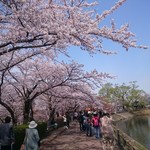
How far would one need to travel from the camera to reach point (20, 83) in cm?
1652

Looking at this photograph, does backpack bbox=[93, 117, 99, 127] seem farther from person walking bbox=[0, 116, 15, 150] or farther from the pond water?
the pond water

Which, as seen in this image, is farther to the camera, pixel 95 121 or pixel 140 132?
pixel 140 132

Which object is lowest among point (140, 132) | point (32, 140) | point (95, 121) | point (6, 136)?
point (140, 132)

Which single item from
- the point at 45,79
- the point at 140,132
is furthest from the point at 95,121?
the point at 140,132

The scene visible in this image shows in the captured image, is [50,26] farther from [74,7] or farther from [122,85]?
[122,85]

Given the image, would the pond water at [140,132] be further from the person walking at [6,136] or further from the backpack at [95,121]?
the person walking at [6,136]

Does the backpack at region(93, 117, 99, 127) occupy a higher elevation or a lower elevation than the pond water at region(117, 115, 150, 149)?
higher

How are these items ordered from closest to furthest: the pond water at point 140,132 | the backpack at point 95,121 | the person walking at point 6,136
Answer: the person walking at point 6,136, the backpack at point 95,121, the pond water at point 140,132

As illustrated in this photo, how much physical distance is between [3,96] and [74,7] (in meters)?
13.2

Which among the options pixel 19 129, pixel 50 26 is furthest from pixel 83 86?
pixel 50 26

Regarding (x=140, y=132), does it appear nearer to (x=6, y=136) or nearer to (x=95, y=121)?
(x=95, y=121)

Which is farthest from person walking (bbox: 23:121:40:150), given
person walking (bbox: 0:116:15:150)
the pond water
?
the pond water

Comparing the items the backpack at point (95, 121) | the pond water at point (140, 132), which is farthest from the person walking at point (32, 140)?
the pond water at point (140, 132)

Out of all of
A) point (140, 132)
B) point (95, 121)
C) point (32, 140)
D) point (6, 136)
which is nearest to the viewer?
point (6, 136)
